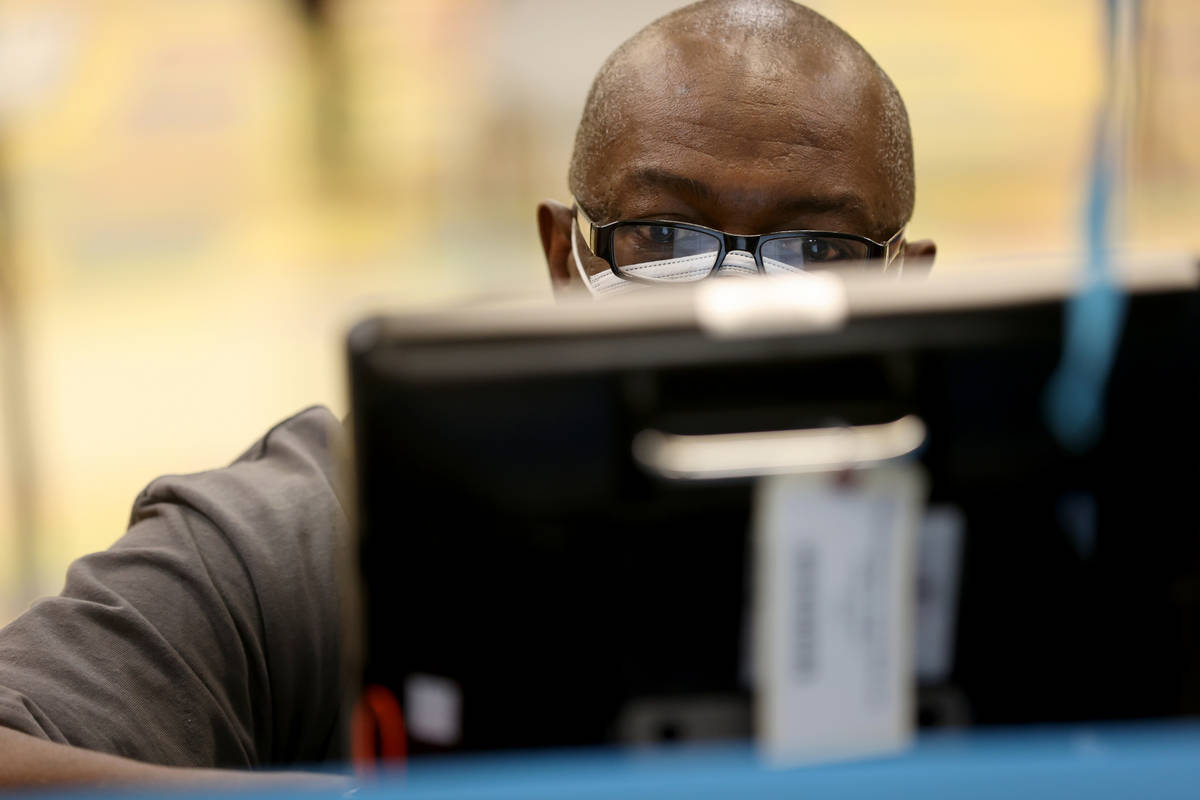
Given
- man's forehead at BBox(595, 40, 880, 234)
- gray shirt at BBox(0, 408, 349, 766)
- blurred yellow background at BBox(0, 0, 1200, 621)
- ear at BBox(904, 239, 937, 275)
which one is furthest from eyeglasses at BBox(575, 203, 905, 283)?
blurred yellow background at BBox(0, 0, 1200, 621)

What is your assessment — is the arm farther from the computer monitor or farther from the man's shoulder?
the man's shoulder

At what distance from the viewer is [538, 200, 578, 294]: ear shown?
1.72 meters

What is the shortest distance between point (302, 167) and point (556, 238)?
3523mm

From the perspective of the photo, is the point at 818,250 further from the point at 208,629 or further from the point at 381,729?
the point at 381,729

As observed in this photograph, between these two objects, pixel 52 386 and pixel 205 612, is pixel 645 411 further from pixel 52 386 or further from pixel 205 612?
pixel 52 386

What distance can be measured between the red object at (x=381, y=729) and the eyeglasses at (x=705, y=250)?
0.73 m

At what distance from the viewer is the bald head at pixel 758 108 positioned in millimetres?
1469

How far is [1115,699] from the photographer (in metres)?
0.60

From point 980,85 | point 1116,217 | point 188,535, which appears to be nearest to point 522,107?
point 980,85

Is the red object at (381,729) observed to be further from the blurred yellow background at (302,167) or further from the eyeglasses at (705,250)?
the blurred yellow background at (302,167)

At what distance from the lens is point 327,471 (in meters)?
1.44

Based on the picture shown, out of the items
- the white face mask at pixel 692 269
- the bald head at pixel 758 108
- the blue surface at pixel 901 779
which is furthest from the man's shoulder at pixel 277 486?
the blue surface at pixel 901 779

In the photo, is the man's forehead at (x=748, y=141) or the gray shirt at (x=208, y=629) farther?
the man's forehead at (x=748, y=141)

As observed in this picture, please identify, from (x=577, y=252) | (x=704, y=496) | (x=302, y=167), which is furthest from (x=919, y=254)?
(x=302, y=167)
